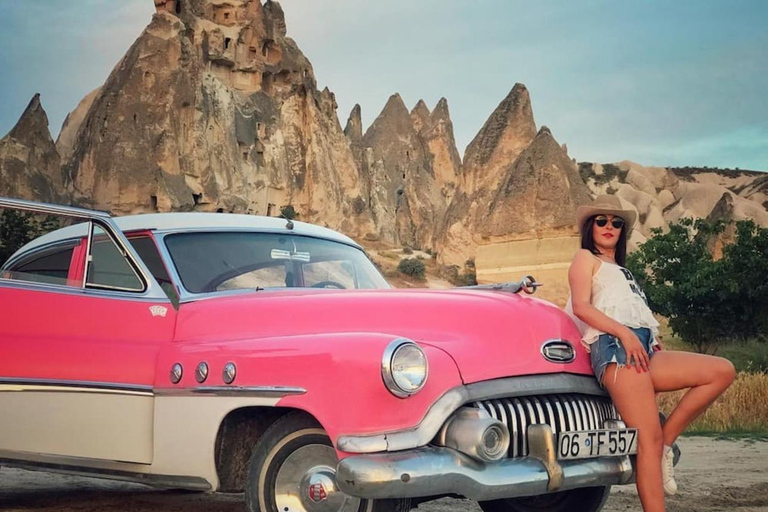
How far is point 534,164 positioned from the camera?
43562mm

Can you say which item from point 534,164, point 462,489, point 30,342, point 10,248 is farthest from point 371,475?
point 534,164

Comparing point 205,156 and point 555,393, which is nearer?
point 555,393

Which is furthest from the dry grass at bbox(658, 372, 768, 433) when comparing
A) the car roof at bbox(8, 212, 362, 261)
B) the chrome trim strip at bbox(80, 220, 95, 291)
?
the chrome trim strip at bbox(80, 220, 95, 291)

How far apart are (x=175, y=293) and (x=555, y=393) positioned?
2079mm

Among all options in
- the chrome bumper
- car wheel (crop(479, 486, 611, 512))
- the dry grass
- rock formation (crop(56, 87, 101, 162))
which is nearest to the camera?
the chrome bumper

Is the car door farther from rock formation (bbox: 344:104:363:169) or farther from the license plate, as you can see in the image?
rock formation (bbox: 344:104:363:169)

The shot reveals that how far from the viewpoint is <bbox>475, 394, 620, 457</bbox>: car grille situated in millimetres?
4418

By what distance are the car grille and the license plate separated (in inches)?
2.1

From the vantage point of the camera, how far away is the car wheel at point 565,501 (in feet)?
18.7

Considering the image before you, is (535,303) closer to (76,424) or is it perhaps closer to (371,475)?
(371,475)

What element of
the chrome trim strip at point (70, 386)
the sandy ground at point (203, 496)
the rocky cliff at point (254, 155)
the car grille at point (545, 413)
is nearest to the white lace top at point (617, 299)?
the car grille at point (545, 413)

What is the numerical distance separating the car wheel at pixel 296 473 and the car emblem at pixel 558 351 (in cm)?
97

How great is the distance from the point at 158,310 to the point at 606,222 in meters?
2.44

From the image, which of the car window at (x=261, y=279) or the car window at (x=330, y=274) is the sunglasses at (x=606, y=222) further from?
the car window at (x=261, y=279)
